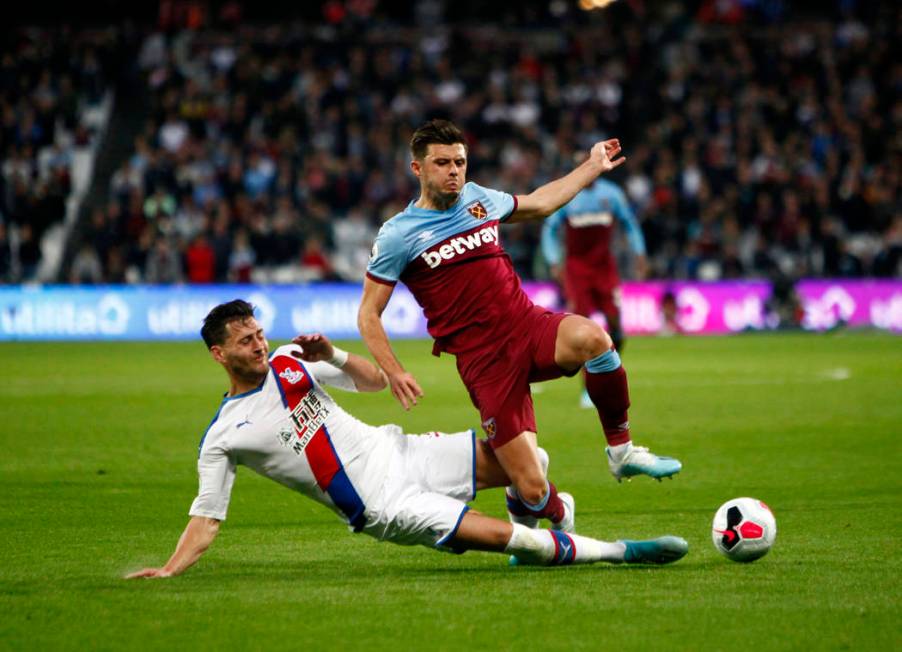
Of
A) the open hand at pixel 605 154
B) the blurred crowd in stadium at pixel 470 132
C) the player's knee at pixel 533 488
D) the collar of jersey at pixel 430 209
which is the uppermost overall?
the blurred crowd in stadium at pixel 470 132

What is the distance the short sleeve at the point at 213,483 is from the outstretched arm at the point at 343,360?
1.98ft

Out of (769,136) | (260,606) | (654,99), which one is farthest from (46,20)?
(260,606)

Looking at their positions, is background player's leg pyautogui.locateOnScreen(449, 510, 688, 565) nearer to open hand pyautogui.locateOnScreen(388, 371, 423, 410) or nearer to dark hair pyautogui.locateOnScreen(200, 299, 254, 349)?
open hand pyautogui.locateOnScreen(388, 371, 423, 410)

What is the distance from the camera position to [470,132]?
94.8ft

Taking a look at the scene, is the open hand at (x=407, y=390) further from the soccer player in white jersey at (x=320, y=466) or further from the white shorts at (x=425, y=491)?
the white shorts at (x=425, y=491)

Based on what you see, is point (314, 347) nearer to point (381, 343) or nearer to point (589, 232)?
point (381, 343)

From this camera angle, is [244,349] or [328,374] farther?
[328,374]

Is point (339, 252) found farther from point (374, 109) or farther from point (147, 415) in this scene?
point (147, 415)

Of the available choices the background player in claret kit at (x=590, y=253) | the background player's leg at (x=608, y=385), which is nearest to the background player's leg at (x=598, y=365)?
the background player's leg at (x=608, y=385)

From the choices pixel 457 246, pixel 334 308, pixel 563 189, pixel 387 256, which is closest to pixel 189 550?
pixel 387 256

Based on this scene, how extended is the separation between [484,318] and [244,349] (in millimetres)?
1335

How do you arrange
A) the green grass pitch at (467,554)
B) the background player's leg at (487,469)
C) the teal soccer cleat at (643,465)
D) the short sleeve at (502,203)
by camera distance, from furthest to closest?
the short sleeve at (502,203)
the teal soccer cleat at (643,465)
the background player's leg at (487,469)
the green grass pitch at (467,554)

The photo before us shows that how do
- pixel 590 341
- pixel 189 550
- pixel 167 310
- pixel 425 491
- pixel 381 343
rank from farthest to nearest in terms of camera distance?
pixel 167 310 < pixel 590 341 < pixel 381 343 < pixel 425 491 < pixel 189 550

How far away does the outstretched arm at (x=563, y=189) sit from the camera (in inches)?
301
